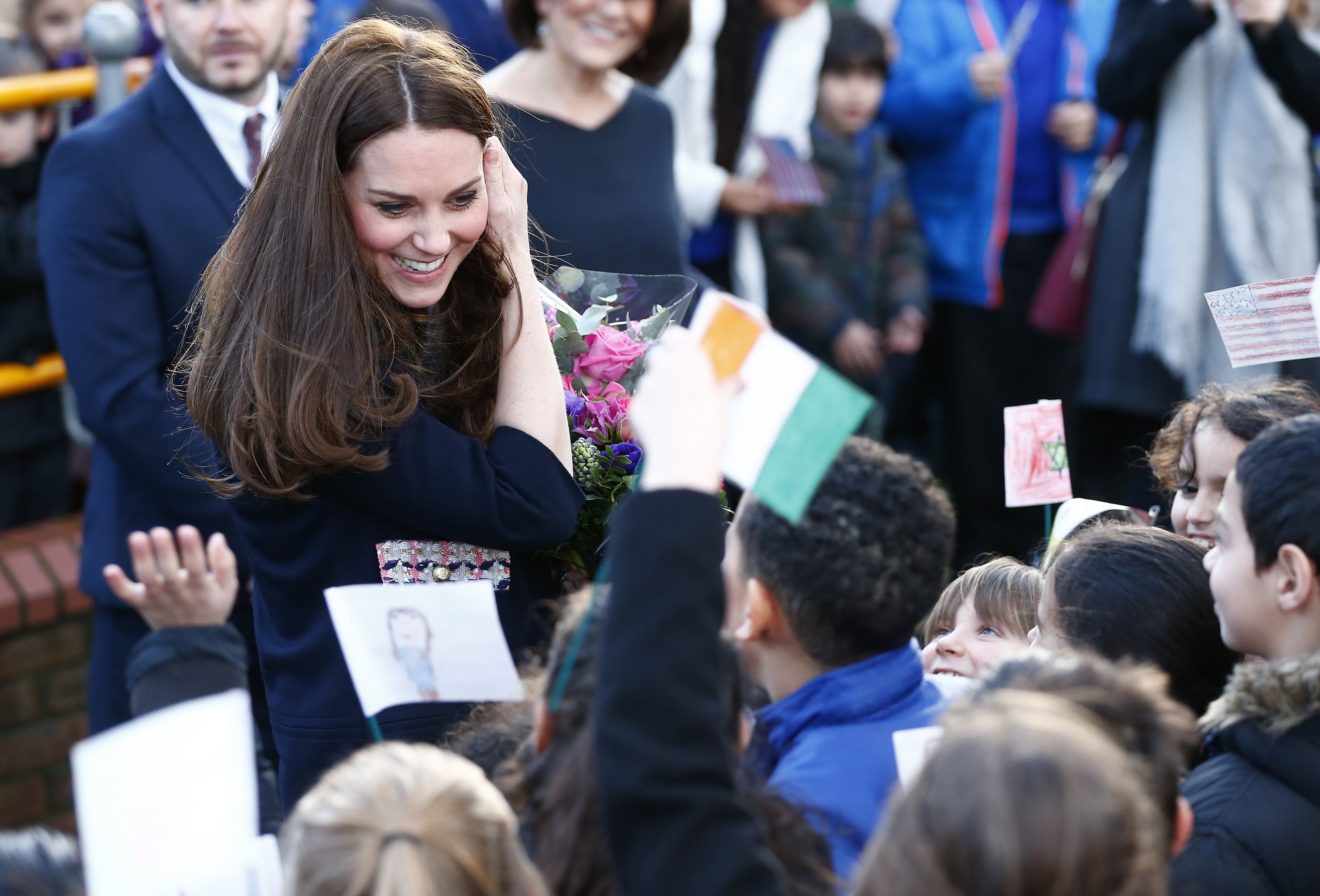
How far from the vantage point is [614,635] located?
4.27 ft

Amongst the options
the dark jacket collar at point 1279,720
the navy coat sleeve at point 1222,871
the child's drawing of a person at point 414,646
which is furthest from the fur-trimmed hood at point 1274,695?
the child's drawing of a person at point 414,646

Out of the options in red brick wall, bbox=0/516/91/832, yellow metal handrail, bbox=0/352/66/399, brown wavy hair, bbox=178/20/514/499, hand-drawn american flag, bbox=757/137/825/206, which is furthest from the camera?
hand-drawn american flag, bbox=757/137/825/206

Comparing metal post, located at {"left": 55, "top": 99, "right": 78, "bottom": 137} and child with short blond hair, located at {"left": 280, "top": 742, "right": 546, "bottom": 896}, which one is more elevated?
metal post, located at {"left": 55, "top": 99, "right": 78, "bottom": 137}

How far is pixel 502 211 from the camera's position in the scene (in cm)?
214

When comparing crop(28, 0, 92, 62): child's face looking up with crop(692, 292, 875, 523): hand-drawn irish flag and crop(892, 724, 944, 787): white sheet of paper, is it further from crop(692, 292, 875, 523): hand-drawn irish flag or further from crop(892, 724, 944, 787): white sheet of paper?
crop(892, 724, 944, 787): white sheet of paper

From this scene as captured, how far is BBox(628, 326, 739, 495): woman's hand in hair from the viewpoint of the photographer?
1.32m

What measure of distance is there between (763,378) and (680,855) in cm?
→ 45

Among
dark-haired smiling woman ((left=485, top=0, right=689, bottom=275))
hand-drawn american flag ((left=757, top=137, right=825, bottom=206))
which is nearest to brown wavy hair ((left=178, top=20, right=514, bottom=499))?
dark-haired smiling woman ((left=485, top=0, right=689, bottom=275))

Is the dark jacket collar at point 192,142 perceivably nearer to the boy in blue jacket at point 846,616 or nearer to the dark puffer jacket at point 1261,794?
the boy in blue jacket at point 846,616

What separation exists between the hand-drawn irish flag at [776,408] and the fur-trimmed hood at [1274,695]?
71 cm

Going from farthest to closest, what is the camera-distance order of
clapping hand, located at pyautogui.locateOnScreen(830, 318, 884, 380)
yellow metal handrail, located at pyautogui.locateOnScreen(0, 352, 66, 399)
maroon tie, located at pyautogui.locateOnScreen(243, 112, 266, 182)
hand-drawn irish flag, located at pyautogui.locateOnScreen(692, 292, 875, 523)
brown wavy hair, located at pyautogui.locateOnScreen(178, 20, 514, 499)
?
clapping hand, located at pyautogui.locateOnScreen(830, 318, 884, 380)
yellow metal handrail, located at pyautogui.locateOnScreen(0, 352, 66, 399)
maroon tie, located at pyautogui.locateOnScreen(243, 112, 266, 182)
brown wavy hair, located at pyautogui.locateOnScreen(178, 20, 514, 499)
hand-drawn irish flag, located at pyautogui.locateOnScreen(692, 292, 875, 523)

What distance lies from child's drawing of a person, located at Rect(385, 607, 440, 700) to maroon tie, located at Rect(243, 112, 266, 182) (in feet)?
5.54

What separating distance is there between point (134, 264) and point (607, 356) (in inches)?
49.7

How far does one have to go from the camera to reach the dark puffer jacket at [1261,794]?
161cm
